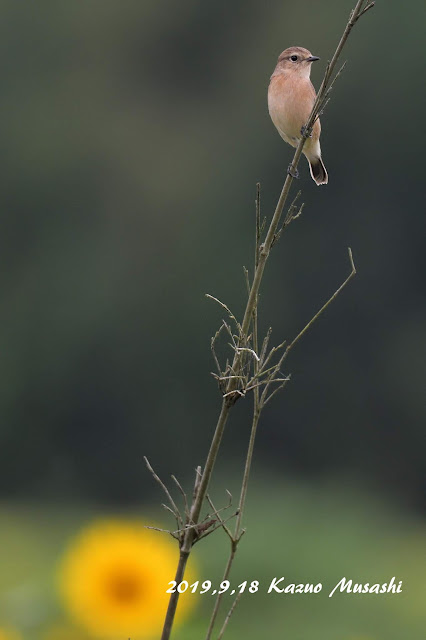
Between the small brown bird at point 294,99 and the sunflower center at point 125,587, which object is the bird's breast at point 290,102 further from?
the sunflower center at point 125,587

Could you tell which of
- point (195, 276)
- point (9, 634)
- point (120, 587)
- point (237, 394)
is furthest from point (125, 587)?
point (195, 276)

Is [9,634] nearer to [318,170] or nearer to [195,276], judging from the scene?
[318,170]

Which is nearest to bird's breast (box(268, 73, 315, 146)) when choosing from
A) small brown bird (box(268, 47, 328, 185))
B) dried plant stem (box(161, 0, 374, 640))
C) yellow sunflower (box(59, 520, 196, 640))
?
small brown bird (box(268, 47, 328, 185))

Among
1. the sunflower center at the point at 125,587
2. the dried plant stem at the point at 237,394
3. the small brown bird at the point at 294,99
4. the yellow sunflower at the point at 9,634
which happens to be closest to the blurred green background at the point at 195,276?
the small brown bird at the point at 294,99

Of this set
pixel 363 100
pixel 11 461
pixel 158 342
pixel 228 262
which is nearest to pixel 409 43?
pixel 363 100

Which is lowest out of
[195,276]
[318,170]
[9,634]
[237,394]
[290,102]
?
[195,276]

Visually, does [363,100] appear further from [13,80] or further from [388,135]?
[13,80]

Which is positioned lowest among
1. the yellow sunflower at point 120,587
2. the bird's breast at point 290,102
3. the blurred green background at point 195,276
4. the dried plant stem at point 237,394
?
the blurred green background at point 195,276

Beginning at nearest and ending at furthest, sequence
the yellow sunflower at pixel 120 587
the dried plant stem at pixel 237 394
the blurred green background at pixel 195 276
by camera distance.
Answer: the dried plant stem at pixel 237 394
the yellow sunflower at pixel 120 587
the blurred green background at pixel 195 276
